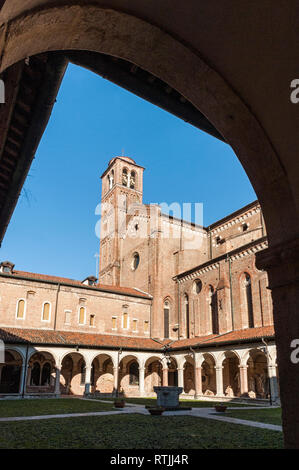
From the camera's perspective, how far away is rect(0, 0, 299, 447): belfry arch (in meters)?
2.83

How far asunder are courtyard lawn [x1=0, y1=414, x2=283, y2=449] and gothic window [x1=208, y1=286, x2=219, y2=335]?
56.9 ft

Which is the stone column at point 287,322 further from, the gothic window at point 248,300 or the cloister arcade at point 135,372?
the gothic window at point 248,300

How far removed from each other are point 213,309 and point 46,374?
13.6 m

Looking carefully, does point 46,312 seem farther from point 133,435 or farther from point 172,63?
point 172,63

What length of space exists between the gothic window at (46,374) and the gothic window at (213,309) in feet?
42.0

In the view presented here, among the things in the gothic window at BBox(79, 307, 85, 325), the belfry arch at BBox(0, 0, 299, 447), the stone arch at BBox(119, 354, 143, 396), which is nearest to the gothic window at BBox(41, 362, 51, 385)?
the gothic window at BBox(79, 307, 85, 325)

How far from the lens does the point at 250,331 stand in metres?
23.4

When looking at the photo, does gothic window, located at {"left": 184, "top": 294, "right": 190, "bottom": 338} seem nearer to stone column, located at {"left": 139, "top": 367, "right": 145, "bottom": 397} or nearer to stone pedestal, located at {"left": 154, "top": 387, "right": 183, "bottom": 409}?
stone column, located at {"left": 139, "top": 367, "right": 145, "bottom": 397}

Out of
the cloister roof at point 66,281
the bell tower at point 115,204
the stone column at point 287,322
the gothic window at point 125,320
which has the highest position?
the bell tower at point 115,204

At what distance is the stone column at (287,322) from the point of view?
304cm

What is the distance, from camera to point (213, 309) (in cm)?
2911

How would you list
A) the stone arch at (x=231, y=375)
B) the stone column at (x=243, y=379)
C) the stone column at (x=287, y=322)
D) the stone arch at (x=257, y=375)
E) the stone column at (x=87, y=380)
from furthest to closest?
the stone column at (x=87, y=380), the stone arch at (x=231, y=375), the stone arch at (x=257, y=375), the stone column at (x=243, y=379), the stone column at (x=287, y=322)

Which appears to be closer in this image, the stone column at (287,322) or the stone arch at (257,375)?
the stone column at (287,322)

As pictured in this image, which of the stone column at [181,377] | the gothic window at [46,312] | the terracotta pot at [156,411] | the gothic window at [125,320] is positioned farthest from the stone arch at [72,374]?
the terracotta pot at [156,411]
